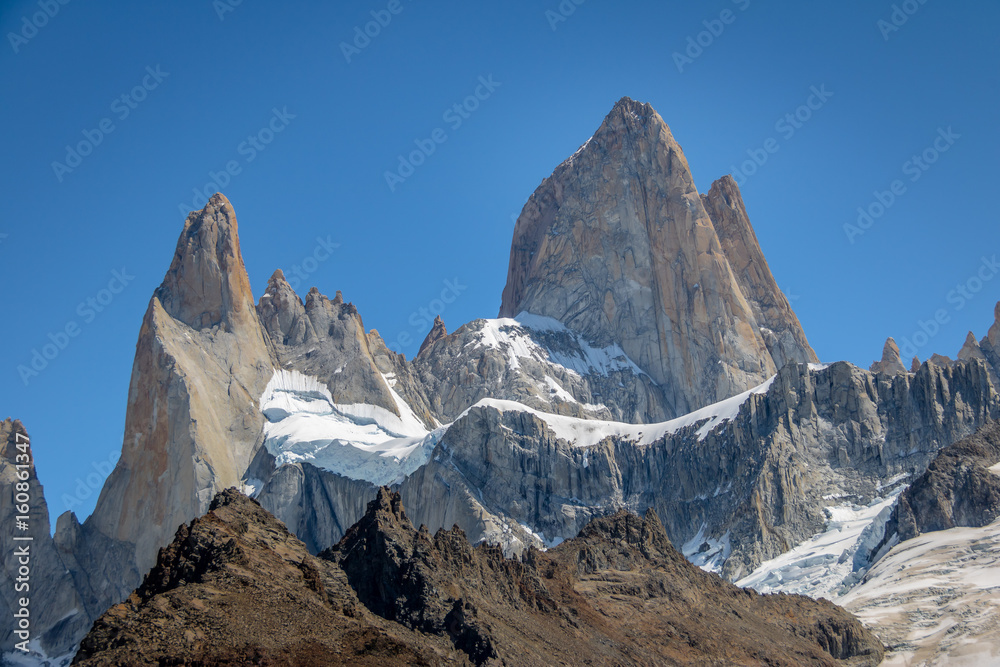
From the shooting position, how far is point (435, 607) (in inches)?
2564

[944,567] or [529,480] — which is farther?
[529,480]


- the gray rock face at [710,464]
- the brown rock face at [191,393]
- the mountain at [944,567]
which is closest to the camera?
the mountain at [944,567]

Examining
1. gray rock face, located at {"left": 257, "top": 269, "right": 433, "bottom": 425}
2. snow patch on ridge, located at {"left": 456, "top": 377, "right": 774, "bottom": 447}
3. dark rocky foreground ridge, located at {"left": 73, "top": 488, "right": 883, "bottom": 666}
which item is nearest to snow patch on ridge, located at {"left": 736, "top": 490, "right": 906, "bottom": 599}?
dark rocky foreground ridge, located at {"left": 73, "top": 488, "right": 883, "bottom": 666}

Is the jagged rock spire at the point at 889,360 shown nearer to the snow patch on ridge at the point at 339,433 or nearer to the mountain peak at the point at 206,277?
the snow patch on ridge at the point at 339,433

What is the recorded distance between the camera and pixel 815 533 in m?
127

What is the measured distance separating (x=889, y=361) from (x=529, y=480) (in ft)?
237

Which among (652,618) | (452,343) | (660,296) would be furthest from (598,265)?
(652,618)

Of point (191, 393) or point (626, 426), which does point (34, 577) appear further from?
point (626, 426)

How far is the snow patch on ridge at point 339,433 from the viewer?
144 m

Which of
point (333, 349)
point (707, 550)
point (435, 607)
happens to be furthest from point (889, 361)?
point (435, 607)

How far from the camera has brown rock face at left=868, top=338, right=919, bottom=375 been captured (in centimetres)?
18025

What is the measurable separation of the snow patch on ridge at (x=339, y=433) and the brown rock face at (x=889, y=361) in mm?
67051

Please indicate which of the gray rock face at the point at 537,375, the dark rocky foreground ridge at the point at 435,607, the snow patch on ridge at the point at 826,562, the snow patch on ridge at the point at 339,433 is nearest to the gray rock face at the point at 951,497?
the snow patch on ridge at the point at 826,562

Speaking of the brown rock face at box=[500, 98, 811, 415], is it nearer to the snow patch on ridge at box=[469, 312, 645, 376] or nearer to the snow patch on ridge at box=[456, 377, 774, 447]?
the snow patch on ridge at box=[469, 312, 645, 376]
